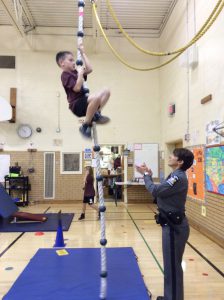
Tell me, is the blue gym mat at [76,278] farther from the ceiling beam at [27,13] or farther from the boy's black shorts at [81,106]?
the ceiling beam at [27,13]

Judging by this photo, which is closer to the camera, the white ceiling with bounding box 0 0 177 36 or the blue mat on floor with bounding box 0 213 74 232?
the blue mat on floor with bounding box 0 213 74 232

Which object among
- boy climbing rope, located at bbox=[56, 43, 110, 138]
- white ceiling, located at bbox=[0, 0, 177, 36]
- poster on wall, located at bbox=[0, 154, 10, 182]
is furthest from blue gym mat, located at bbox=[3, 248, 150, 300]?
white ceiling, located at bbox=[0, 0, 177, 36]

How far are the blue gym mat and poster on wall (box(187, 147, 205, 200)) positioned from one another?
212 centimetres

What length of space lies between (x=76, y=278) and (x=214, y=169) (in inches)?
116

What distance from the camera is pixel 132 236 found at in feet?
17.0

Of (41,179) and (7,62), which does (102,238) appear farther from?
(7,62)

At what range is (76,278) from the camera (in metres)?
3.18

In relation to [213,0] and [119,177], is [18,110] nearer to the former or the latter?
[119,177]

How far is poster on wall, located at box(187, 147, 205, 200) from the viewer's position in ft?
17.8

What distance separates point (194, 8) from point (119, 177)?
5.36 meters

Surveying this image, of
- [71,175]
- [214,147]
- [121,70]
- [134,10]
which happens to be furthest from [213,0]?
[71,175]

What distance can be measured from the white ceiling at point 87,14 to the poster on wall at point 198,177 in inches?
174

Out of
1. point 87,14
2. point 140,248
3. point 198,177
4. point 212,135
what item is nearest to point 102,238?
point 140,248

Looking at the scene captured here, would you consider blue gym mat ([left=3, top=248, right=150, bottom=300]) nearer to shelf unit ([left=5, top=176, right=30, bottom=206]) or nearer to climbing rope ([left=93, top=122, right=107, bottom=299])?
climbing rope ([left=93, top=122, right=107, bottom=299])
